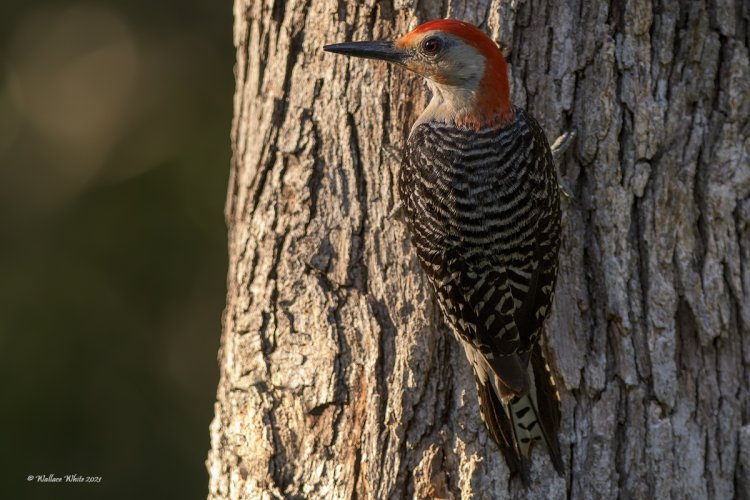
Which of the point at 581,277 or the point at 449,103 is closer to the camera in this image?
the point at 581,277

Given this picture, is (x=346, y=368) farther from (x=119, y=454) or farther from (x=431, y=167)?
(x=119, y=454)

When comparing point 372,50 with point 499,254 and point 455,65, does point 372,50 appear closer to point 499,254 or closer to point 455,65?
point 455,65

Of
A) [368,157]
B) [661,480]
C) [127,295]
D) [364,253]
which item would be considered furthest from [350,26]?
[127,295]

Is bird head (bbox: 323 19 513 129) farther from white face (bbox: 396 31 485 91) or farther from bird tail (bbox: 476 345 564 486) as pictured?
bird tail (bbox: 476 345 564 486)

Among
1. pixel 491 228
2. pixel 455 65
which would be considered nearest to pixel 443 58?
pixel 455 65

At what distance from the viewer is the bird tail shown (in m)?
3.24

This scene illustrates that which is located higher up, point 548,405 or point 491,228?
point 491,228

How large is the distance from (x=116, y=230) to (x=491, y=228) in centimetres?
497

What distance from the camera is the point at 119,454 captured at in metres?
7.08

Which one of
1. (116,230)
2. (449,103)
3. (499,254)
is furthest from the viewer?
(116,230)

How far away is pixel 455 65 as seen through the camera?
335 cm

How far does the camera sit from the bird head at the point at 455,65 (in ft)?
10.5

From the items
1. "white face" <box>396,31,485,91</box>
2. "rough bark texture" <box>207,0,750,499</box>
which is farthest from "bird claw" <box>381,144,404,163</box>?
"white face" <box>396,31,485,91</box>

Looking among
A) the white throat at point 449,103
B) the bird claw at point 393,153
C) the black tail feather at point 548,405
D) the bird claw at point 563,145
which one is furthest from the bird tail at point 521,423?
the white throat at point 449,103
